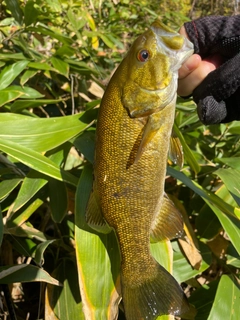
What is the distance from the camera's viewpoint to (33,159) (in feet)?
4.37

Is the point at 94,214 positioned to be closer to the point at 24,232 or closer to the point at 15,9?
the point at 24,232

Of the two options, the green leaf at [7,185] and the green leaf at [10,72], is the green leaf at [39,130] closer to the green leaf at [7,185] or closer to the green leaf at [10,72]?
the green leaf at [7,185]

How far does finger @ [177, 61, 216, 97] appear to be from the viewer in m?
1.22

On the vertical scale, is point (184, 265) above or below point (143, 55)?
below

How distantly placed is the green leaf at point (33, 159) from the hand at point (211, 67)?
1.56 feet

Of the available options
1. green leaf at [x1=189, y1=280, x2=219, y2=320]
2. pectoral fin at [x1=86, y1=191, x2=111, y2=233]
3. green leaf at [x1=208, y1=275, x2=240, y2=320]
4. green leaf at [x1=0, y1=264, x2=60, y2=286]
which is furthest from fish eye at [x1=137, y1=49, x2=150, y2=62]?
green leaf at [x1=189, y1=280, x2=219, y2=320]

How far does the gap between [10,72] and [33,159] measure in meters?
0.73

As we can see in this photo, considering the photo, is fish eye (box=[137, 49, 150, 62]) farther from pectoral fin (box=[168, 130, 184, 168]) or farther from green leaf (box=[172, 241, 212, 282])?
green leaf (box=[172, 241, 212, 282])

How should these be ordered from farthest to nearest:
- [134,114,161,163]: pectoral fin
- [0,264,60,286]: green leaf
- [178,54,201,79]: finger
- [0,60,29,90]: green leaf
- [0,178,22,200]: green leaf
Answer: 1. [0,60,29,90]: green leaf
2. [0,178,22,200]: green leaf
3. [0,264,60,286]: green leaf
4. [178,54,201,79]: finger
5. [134,114,161,163]: pectoral fin

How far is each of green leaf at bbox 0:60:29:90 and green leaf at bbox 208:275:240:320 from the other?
122 centimetres

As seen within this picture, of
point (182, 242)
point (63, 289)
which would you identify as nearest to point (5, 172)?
point (63, 289)

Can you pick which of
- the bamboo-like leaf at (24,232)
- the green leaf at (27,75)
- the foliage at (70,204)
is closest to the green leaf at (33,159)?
the foliage at (70,204)

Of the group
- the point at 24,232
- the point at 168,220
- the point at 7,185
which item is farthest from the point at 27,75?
the point at 168,220

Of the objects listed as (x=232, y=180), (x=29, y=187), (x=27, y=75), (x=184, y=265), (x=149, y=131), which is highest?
(x=149, y=131)
